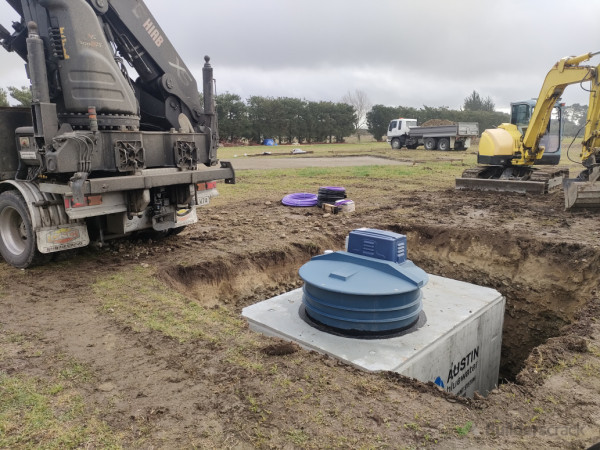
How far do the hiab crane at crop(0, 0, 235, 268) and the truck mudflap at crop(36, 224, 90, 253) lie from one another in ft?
0.04

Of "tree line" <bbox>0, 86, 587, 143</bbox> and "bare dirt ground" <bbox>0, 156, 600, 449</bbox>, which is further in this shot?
"tree line" <bbox>0, 86, 587, 143</bbox>

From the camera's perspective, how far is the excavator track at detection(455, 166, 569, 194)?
11523mm

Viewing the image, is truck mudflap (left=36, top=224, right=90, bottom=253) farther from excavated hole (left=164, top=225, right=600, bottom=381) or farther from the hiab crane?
excavated hole (left=164, top=225, right=600, bottom=381)

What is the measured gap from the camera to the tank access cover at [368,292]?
3656 mm

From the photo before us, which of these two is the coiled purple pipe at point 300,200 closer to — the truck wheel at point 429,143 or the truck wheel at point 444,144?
the truck wheel at point 444,144

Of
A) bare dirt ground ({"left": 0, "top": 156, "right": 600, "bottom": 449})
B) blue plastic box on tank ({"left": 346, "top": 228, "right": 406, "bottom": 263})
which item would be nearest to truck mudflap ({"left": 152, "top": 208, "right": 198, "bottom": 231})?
bare dirt ground ({"left": 0, "top": 156, "right": 600, "bottom": 449})

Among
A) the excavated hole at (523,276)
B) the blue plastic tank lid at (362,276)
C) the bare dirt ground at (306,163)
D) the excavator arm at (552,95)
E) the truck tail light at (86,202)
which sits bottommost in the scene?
the excavated hole at (523,276)

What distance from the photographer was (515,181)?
11.9 meters

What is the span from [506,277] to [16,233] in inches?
282

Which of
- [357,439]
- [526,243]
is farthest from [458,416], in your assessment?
[526,243]

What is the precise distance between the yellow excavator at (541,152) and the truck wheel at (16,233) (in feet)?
31.5

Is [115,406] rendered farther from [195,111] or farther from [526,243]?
[526,243]

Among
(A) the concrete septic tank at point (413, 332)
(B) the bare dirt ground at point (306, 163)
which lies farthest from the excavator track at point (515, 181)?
(B) the bare dirt ground at point (306, 163)

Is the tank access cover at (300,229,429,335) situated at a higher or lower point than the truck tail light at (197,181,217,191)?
lower
